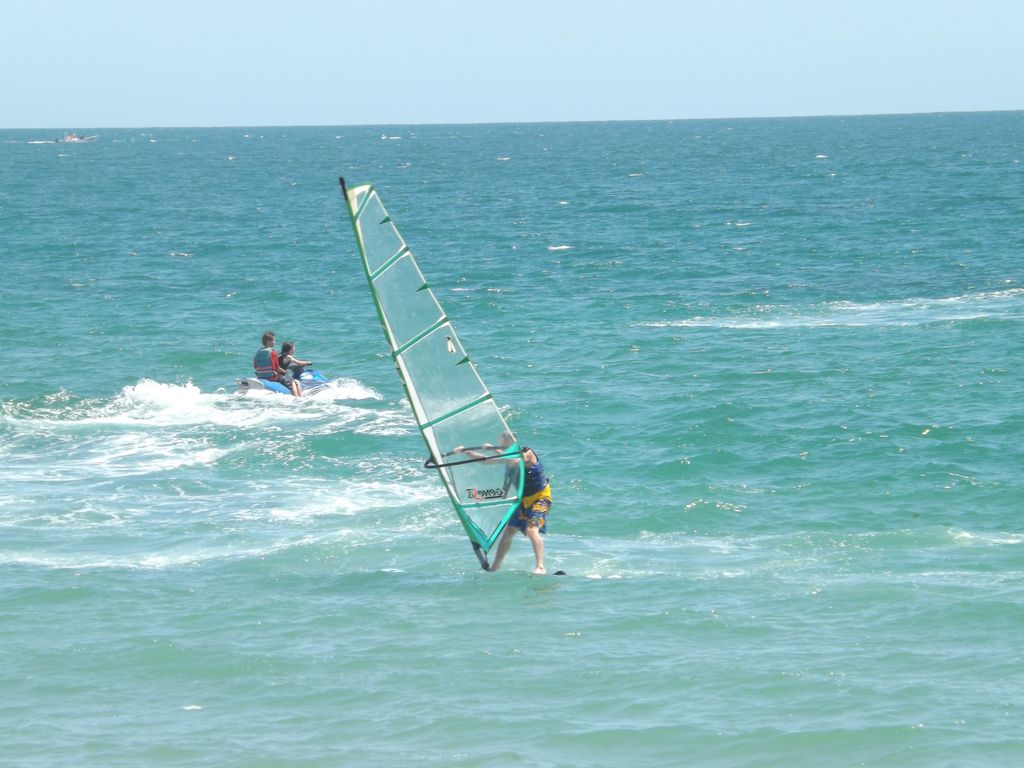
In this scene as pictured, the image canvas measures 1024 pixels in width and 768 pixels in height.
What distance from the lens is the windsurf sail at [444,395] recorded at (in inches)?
603

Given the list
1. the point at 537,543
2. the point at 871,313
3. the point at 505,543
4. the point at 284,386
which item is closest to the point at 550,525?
the point at 505,543

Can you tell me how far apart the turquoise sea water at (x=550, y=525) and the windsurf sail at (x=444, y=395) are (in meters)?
0.89

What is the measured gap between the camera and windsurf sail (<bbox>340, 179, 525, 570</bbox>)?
15.3 metres

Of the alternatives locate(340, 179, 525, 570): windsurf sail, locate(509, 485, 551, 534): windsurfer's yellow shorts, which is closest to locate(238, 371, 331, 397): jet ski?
locate(340, 179, 525, 570): windsurf sail

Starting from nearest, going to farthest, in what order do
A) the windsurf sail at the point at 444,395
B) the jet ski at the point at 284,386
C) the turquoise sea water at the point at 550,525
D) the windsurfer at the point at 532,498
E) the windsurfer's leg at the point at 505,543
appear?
the turquoise sea water at the point at 550,525 → the windsurf sail at the point at 444,395 → the windsurfer at the point at 532,498 → the windsurfer's leg at the point at 505,543 → the jet ski at the point at 284,386

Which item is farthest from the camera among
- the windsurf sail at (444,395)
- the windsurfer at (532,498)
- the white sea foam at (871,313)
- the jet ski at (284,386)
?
the white sea foam at (871,313)

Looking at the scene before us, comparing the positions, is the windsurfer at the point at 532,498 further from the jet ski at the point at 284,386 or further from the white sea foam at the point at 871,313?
the white sea foam at the point at 871,313

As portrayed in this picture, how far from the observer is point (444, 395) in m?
15.6

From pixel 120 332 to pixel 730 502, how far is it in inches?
786

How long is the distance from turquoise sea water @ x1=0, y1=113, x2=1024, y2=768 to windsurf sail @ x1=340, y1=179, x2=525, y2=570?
887mm

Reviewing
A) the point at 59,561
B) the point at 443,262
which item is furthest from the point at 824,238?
the point at 59,561

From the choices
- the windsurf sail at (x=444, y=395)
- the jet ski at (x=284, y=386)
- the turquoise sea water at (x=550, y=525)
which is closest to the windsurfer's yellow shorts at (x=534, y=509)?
the windsurf sail at (x=444, y=395)

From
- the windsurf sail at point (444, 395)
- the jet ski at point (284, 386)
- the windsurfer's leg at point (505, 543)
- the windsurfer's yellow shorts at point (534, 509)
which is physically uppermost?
the windsurf sail at point (444, 395)

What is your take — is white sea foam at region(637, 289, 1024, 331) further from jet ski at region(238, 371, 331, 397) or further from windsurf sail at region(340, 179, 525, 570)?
windsurf sail at region(340, 179, 525, 570)
